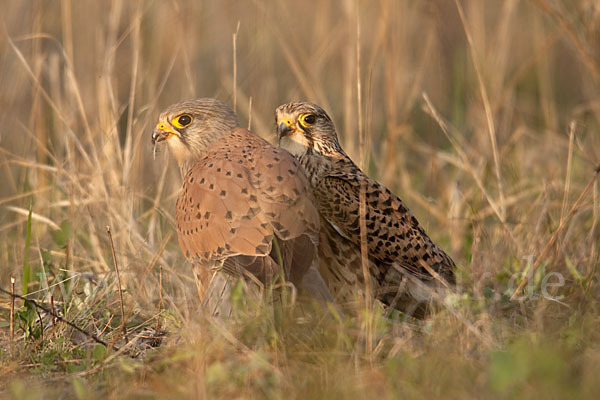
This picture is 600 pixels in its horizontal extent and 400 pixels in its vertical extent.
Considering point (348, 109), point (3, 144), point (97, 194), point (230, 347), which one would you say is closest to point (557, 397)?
point (230, 347)

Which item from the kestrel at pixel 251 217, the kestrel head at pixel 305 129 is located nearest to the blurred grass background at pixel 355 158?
the kestrel at pixel 251 217

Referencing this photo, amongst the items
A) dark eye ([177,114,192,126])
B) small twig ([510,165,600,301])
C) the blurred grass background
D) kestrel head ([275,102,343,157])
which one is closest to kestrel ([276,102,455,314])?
kestrel head ([275,102,343,157])

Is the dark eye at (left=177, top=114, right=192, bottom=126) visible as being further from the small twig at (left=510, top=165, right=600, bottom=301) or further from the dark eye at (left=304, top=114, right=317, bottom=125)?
the small twig at (left=510, top=165, right=600, bottom=301)

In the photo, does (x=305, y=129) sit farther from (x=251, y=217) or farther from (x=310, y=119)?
(x=251, y=217)

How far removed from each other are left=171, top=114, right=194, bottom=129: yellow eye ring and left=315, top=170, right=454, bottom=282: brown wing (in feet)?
2.47

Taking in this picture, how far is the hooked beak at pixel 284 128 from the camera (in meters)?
4.64

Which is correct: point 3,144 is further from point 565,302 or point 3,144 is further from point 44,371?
point 565,302

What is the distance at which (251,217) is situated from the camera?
12.1 feet

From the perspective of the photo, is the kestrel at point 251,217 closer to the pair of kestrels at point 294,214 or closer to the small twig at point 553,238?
the pair of kestrels at point 294,214

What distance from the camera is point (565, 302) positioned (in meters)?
4.11

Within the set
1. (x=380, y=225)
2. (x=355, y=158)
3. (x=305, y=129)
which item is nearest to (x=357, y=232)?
(x=380, y=225)

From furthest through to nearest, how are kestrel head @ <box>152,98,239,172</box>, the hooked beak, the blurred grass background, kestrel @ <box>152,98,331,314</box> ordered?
the hooked beak
kestrel head @ <box>152,98,239,172</box>
kestrel @ <box>152,98,331,314</box>
the blurred grass background

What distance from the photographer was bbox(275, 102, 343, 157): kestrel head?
4660mm

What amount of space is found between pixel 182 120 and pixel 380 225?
3.79ft
